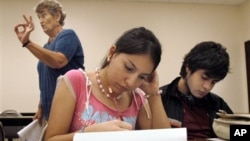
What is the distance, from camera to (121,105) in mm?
1027

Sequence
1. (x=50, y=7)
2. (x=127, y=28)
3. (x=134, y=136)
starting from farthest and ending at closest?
1. (x=127, y=28)
2. (x=50, y=7)
3. (x=134, y=136)

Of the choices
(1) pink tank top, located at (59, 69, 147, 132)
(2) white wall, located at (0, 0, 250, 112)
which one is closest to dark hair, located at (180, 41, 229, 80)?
(1) pink tank top, located at (59, 69, 147, 132)

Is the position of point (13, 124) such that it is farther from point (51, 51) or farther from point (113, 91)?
point (113, 91)

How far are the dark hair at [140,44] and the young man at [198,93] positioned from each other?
1.46 feet

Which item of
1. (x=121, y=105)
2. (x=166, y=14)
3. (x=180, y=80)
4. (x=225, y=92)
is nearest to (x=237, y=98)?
(x=225, y=92)

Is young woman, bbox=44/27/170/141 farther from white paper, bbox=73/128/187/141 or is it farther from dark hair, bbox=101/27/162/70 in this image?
white paper, bbox=73/128/187/141

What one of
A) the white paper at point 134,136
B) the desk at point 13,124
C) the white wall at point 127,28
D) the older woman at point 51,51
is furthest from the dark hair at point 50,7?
the white wall at point 127,28

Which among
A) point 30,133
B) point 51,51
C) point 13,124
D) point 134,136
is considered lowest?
point 13,124

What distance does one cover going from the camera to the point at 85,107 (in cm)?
96

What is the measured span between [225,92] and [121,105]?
13.8ft

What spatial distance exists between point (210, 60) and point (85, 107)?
2.27 ft

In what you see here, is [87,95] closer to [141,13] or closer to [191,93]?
[191,93]

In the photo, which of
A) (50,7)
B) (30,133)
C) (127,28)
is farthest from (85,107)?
(127,28)

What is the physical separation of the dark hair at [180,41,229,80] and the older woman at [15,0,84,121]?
601 mm
